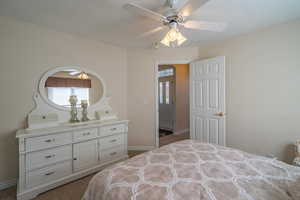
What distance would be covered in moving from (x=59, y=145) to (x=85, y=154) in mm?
422

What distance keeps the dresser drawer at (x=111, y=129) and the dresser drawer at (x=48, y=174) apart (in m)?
0.64

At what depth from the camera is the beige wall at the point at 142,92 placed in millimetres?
3258

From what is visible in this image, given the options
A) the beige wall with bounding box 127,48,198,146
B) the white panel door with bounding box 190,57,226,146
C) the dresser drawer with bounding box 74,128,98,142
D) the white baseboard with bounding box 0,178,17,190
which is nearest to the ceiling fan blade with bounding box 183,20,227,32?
the white panel door with bounding box 190,57,226,146

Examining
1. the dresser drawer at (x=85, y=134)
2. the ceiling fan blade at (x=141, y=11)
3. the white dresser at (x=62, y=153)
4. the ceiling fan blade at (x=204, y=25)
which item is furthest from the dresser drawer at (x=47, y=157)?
the ceiling fan blade at (x=204, y=25)

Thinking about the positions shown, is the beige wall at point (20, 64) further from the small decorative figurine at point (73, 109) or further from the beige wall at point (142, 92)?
the beige wall at point (142, 92)

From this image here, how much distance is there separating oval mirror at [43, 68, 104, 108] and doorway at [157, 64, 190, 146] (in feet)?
7.11

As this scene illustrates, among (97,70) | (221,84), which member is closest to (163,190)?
(221,84)

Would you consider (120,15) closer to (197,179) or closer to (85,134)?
(85,134)

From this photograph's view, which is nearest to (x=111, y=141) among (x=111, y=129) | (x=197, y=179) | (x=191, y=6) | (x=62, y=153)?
(x=111, y=129)

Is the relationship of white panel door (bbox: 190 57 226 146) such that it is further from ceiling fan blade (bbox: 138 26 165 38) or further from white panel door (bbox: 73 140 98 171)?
white panel door (bbox: 73 140 98 171)

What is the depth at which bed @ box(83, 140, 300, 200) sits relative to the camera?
90 centimetres

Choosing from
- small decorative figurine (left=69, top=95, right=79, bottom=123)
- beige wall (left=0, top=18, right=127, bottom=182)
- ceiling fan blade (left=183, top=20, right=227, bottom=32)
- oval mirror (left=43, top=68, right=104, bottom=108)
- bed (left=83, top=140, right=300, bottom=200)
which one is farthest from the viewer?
small decorative figurine (left=69, top=95, right=79, bottom=123)

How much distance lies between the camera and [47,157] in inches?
71.4

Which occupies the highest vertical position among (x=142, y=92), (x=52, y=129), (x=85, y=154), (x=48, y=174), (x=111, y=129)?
(x=142, y=92)
